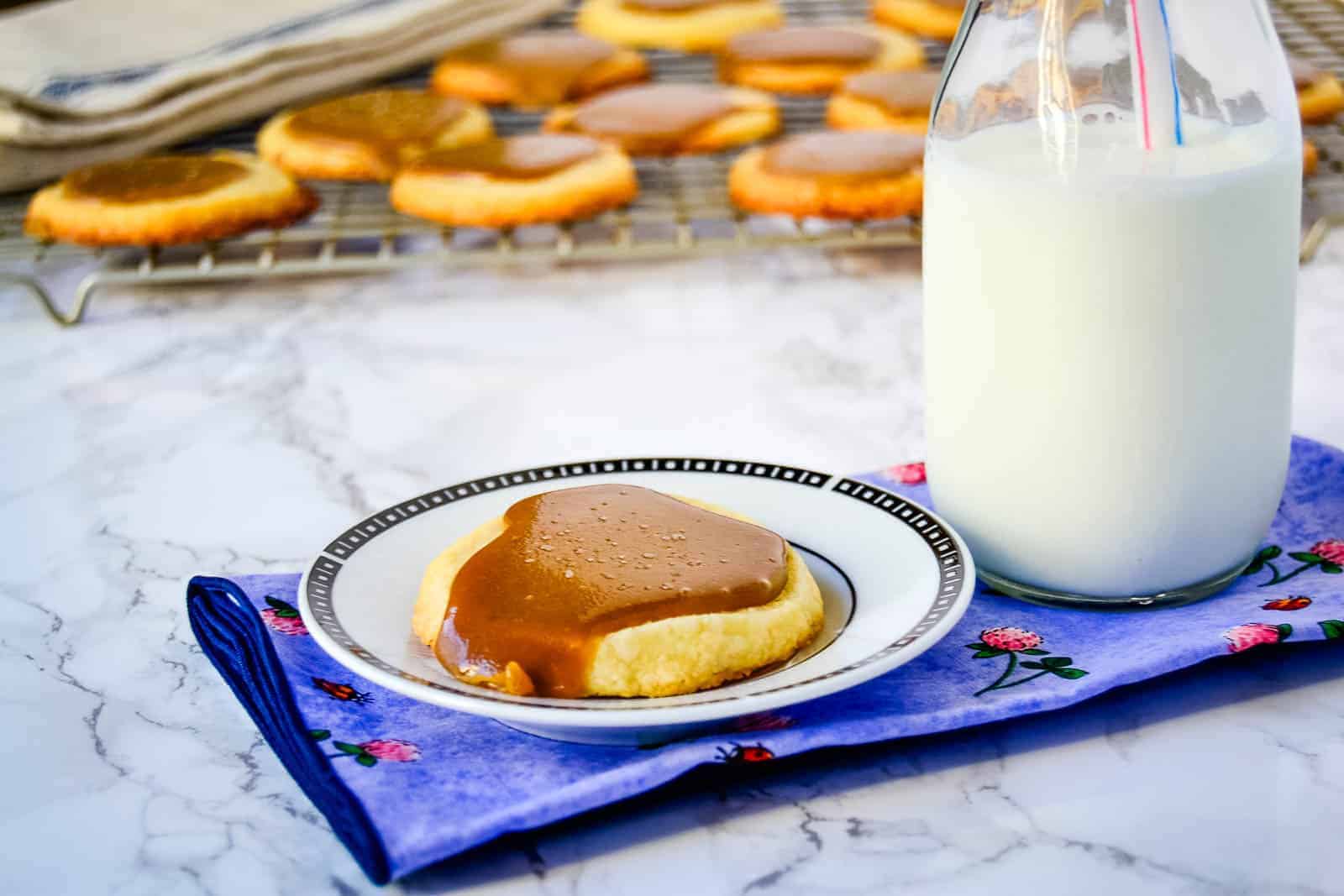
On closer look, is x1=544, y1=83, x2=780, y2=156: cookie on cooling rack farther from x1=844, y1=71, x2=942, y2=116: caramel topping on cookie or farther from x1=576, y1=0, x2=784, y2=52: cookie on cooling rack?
x1=576, y1=0, x2=784, y2=52: cookie on cooling rack

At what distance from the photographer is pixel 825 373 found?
1150 mm

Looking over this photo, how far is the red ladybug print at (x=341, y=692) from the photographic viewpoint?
645 mm

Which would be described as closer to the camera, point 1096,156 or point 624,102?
point 1096,156

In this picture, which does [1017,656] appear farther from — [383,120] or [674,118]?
[383,120]

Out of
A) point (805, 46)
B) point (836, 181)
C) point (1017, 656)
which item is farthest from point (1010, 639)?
point (805, 46)

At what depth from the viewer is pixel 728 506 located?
2.42 ft

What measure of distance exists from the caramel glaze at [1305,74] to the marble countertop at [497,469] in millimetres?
233

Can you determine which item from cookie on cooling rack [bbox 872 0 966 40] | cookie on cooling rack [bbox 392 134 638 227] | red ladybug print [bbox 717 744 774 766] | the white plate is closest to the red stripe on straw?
the white plate

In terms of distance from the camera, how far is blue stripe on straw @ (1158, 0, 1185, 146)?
2.17 ft

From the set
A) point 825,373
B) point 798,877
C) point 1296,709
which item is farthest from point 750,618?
point 825,373

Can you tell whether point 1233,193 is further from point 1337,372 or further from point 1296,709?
point 1337,372

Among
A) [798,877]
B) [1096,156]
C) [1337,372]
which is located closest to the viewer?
[798,877]

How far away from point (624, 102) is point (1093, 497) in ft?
3.19

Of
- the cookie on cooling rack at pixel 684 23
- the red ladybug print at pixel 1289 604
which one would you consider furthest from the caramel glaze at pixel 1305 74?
the red ladybug print at pixel 1289 604
